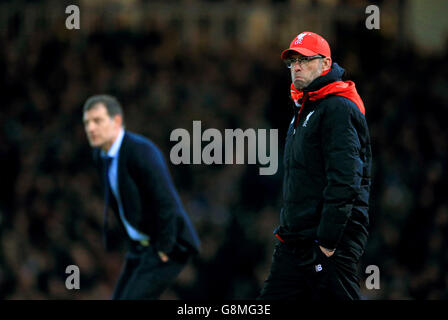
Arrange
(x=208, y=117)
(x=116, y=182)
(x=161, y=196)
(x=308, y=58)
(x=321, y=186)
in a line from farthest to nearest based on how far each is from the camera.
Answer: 1. (x=208, y=117)
2. (x=116, y=182)
3. (x=161, y=196)
4. (x=308, y=58)
5. (x=321, y=186)

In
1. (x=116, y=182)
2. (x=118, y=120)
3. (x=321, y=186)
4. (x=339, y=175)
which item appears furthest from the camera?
(x=118, y=120)

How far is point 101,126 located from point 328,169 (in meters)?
1.98

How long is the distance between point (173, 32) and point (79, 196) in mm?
4733

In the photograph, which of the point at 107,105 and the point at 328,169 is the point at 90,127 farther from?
the point at 328,169

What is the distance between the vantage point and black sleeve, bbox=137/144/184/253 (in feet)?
15.0

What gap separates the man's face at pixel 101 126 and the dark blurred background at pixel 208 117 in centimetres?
306

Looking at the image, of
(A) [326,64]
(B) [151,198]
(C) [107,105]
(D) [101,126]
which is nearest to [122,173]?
(B) [151,198]

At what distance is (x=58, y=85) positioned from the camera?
36.6 ft

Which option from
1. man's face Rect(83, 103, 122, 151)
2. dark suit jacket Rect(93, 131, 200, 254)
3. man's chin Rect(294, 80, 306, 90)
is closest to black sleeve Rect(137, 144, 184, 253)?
dark suit jacket Rect(93, 131, 200, 254)

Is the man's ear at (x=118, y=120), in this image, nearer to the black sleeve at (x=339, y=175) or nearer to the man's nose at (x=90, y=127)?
the man's nose at (x=90, y=127)

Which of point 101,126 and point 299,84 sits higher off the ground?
point 299,84

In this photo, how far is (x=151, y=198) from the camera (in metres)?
4.62
